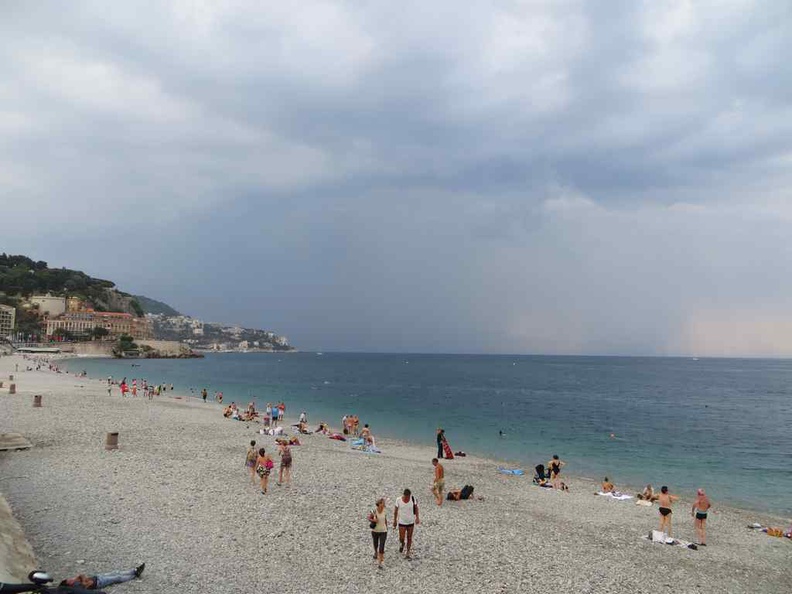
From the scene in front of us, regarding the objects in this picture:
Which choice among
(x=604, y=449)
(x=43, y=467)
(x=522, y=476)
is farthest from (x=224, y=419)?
(x=604, y=449)

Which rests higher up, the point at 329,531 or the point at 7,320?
the point at 7,320

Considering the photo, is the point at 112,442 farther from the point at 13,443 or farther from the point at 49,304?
the point at 49,304

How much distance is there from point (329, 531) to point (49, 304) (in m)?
216

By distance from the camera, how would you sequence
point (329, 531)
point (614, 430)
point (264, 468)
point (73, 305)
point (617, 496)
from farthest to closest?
point (73, 305)
point (614, 430)
point (617, 496)
point (264, 468)
point (329, 531)

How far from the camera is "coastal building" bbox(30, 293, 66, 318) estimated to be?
609 ft

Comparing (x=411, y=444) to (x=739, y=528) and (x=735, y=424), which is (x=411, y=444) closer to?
(x=739, y=528)

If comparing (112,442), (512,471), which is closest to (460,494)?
(512,471)

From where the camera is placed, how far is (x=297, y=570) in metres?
10.8

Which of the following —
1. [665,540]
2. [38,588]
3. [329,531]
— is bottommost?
[665,540]

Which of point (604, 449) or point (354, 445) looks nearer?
point (354, 445)

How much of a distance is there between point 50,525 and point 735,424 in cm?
5760

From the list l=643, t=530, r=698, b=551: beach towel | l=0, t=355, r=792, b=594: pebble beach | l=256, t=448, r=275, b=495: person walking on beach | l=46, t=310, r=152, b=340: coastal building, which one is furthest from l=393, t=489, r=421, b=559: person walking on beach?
l=46, t=310, r=152, b=340: coastal building

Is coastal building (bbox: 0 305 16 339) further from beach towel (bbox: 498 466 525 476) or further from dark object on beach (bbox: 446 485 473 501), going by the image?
dark object on beach (bbox: 446 485 473 501)

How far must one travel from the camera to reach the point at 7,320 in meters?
168
